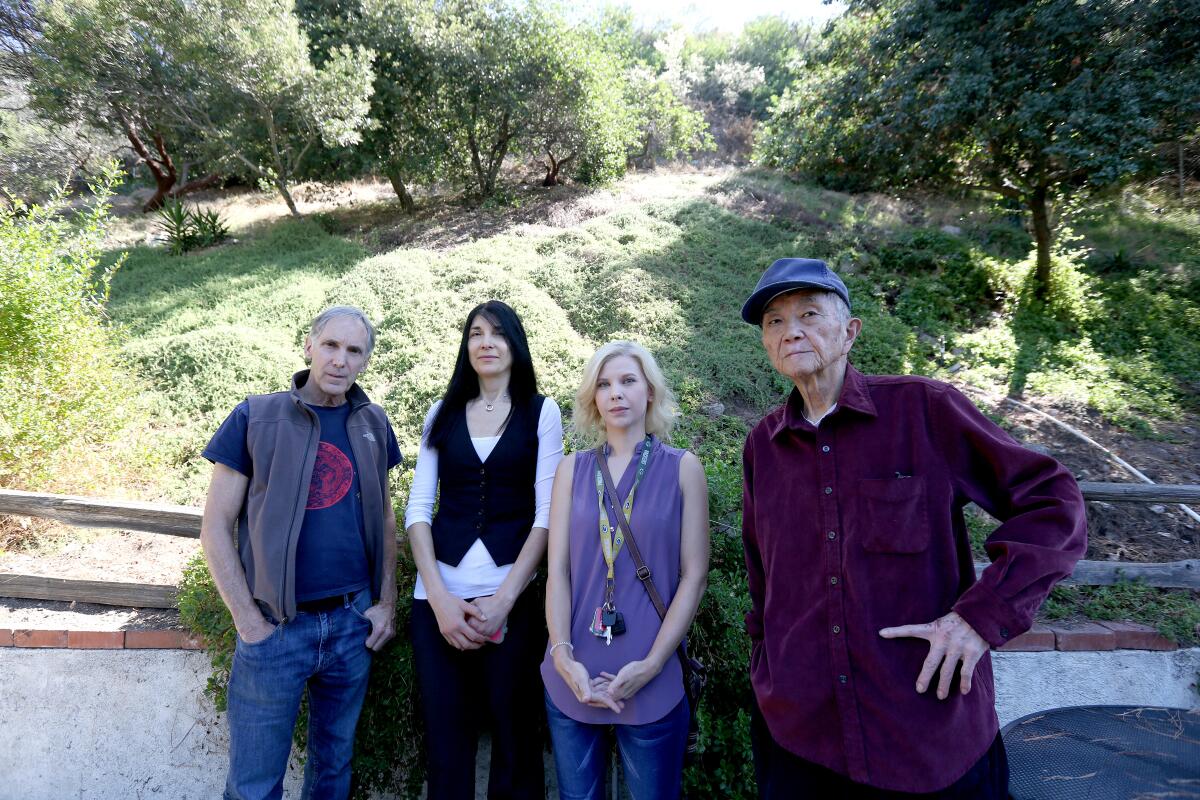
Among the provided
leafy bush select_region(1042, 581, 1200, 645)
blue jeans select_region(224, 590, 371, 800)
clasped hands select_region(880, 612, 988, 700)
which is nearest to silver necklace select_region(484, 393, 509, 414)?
blue jeans select_region(224, 590, 371, 800)

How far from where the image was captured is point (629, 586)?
Answer: 2230mm

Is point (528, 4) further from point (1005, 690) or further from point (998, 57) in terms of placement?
point (1005, 690)

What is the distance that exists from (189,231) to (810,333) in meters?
14.0

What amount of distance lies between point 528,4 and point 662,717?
546 inches

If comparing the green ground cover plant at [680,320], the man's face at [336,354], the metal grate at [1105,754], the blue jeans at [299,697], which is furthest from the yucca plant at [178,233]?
the metal grate at [1105,754]

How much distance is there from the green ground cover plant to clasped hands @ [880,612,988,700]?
53.1 inches

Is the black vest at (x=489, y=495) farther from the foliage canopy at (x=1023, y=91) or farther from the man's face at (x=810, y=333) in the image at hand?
the foliage canopy at (x=1023, y=91)

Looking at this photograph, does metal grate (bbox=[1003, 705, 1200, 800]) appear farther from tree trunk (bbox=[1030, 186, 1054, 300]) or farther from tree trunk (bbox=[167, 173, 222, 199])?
tree trunk (bbox=[167, 173, 222, 199])

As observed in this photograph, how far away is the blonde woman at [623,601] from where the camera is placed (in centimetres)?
214

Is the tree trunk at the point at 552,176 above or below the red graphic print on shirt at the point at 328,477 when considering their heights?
above

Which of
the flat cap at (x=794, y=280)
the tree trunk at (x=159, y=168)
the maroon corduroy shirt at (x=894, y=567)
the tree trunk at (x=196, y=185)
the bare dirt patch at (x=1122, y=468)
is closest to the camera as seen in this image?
the maroon corduroy shirt at (x=894, y=567)

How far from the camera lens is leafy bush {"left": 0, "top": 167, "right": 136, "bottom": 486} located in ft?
15.3

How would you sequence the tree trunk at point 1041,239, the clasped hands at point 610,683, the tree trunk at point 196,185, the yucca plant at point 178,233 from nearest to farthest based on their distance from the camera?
the clasped hands at point 610,683, the tree trunk at point 1041,239, the yucca plant at point 178,233, the tree trunk at point 196,185

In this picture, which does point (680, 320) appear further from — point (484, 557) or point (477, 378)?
point (484, 557)
